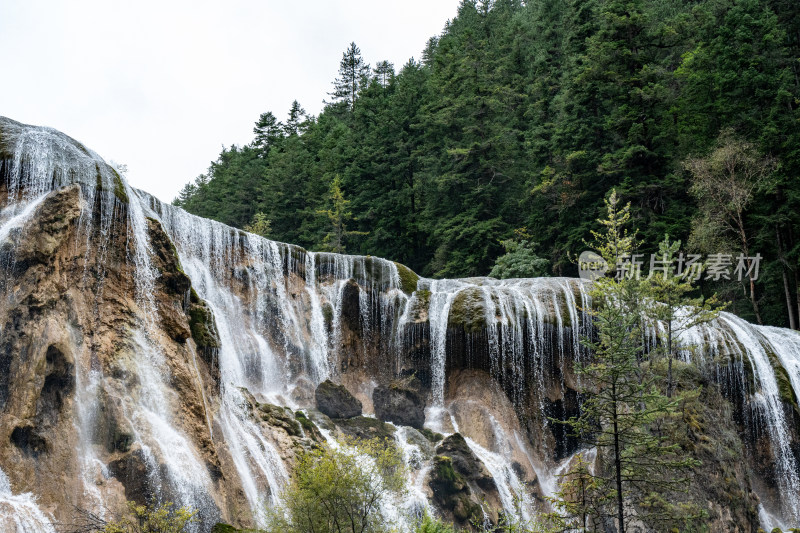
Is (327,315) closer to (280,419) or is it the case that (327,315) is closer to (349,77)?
(280,419)

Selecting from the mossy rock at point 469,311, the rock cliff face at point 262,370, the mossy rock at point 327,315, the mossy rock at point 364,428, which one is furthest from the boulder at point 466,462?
the mossy rock at point 327,315

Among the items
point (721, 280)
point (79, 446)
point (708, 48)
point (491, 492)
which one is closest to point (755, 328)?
point (721, 280)

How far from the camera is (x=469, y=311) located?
2314 centimetres

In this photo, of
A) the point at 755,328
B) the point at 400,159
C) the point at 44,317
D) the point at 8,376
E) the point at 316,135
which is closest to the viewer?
the point at 8,376

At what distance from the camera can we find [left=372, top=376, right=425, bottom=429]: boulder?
20781 mm

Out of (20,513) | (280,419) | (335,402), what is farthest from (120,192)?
(335,402)

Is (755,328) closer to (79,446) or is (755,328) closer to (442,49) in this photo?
(79,446)

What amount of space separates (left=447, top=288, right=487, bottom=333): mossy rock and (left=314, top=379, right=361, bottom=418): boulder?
5.33m

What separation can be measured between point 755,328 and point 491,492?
11.9 m

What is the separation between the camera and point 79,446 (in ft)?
38.7

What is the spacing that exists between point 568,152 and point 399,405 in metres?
17.4

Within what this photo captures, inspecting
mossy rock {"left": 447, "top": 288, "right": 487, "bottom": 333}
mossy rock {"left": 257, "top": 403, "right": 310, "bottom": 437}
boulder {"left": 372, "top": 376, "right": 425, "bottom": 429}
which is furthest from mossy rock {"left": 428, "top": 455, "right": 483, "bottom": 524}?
mossy rock {"left": 447, "top": 288, "right": 487, "bottom": 333}

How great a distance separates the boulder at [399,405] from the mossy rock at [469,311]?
3333 millimetres

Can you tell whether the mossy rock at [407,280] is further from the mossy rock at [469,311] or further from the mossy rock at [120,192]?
the mossy rock at [120,192]
